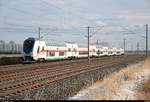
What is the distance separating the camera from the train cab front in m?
40.2

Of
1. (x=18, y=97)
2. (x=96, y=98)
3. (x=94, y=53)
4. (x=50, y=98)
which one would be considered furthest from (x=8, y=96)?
(x=94, y=53)

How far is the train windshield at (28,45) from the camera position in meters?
40.3

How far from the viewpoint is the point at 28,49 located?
1596 inches

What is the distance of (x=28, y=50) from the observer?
4047 cm

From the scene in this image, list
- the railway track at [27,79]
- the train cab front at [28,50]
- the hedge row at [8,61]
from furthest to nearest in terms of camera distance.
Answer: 1. the hedge row at [8,61]
2. the train cab front at [28,50]
3. the railway track at [27,79]

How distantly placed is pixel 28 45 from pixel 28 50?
70 centimetres

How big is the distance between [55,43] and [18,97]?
35384 mm

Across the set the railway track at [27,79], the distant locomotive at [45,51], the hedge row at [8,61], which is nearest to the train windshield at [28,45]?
the distant locomotive at [45,51]

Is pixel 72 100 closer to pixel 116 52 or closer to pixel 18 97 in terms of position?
pixel 18 97

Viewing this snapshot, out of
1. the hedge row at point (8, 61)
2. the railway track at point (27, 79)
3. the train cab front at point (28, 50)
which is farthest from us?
the hedge row at point (8, 61)

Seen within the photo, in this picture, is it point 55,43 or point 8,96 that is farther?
point 55,43

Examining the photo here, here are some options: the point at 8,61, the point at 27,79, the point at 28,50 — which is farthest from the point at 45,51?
the point at 27,79

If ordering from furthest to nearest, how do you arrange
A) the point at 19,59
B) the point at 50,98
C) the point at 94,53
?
the point at 94,53 < the point at 19,59 < the point at 50,98

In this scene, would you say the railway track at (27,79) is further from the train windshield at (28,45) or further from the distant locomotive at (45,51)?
the train windshield at (28,45)
